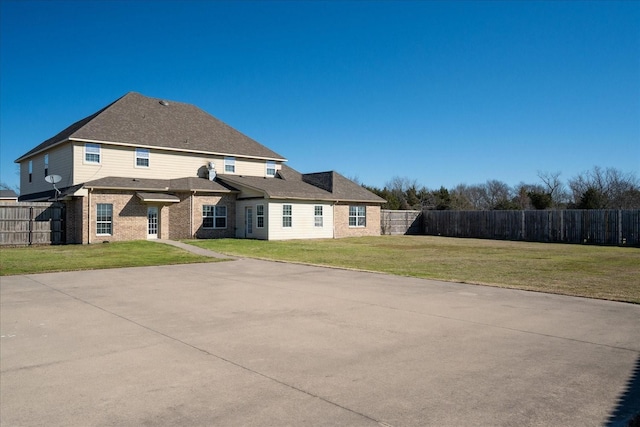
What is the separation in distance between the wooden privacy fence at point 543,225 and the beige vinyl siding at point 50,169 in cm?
2875

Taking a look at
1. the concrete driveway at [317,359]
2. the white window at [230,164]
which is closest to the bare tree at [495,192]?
the white window at [230,164]

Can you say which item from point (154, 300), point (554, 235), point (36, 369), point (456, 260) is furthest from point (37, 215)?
point (554, 235)

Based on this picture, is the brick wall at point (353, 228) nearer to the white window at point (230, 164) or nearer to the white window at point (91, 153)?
the white window at point (230, 164)

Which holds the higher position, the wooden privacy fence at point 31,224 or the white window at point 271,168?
the white window at point 271,168

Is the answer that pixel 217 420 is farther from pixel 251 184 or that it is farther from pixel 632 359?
pixel 251 184

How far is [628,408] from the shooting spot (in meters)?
4.54

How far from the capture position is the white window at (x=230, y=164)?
3475 cm

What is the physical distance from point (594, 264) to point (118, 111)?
29172 millimetres

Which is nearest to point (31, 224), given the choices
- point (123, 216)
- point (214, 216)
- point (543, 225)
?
point (123, 216)

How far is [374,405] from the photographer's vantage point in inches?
182

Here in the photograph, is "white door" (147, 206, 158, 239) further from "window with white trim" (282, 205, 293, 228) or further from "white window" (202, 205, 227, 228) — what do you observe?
"window with white trim" (282, 205, 293, 228)

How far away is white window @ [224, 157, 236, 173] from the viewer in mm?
34750

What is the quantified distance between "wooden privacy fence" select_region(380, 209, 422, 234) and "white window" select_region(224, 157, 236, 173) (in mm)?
12969

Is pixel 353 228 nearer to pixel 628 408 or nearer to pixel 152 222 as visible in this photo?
pixel 152 222
